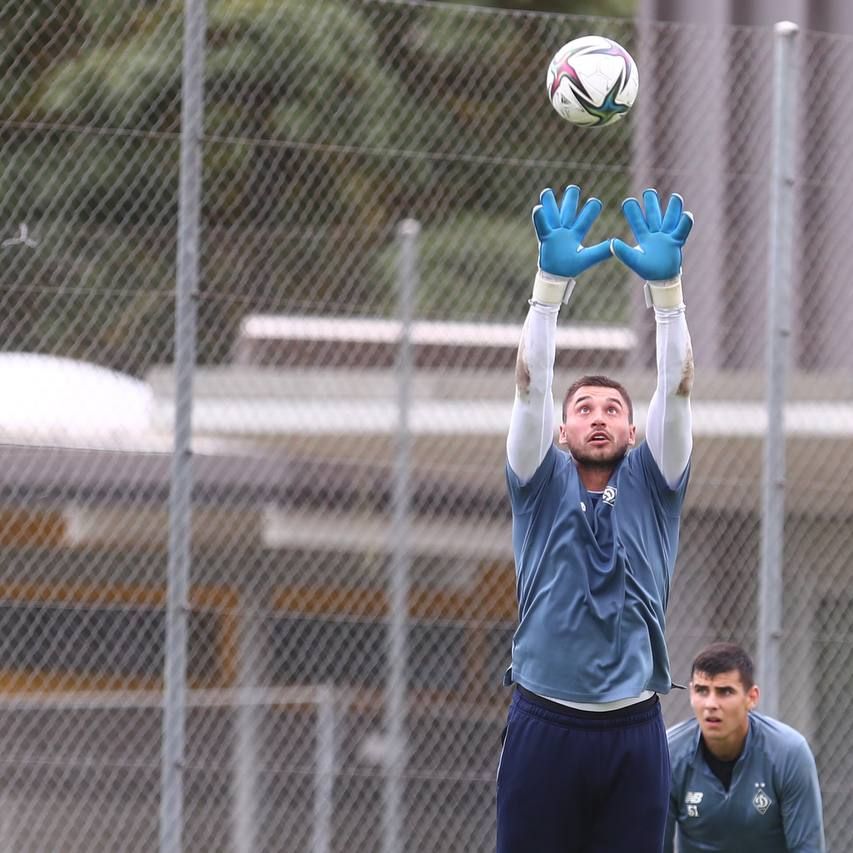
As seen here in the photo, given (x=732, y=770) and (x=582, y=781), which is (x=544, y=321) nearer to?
(x=582, y=781)

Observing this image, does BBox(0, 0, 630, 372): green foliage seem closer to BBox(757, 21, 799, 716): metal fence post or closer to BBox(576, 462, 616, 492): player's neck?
BBox(757, 21, 799, 716): metal fence post

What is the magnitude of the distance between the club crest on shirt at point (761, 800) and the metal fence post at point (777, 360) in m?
1.08

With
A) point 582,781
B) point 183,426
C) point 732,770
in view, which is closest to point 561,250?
point 582,781

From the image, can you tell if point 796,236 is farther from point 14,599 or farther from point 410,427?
point 14,599

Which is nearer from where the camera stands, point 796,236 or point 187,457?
point 187,457

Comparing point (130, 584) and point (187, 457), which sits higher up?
point (187, 457)

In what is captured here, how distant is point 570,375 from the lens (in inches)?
291

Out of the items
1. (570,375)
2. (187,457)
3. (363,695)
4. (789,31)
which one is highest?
(789,31)

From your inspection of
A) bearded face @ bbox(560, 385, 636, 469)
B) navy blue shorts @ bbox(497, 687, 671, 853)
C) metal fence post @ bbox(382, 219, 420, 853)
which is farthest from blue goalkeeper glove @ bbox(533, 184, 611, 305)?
metal fence post @ bbox(382, 219, 420, 853)

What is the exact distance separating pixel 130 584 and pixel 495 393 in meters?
1.73

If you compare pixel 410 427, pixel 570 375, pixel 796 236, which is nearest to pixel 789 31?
pixel 796 236

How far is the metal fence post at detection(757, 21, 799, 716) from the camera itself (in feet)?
21.1

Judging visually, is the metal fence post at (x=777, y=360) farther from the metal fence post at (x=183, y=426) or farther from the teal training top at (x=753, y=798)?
the metal fence post at (x=183, y=426)

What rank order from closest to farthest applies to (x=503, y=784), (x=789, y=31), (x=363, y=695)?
(x=503, y=784)
(x=789, y=31)
(x=363, y=695)
